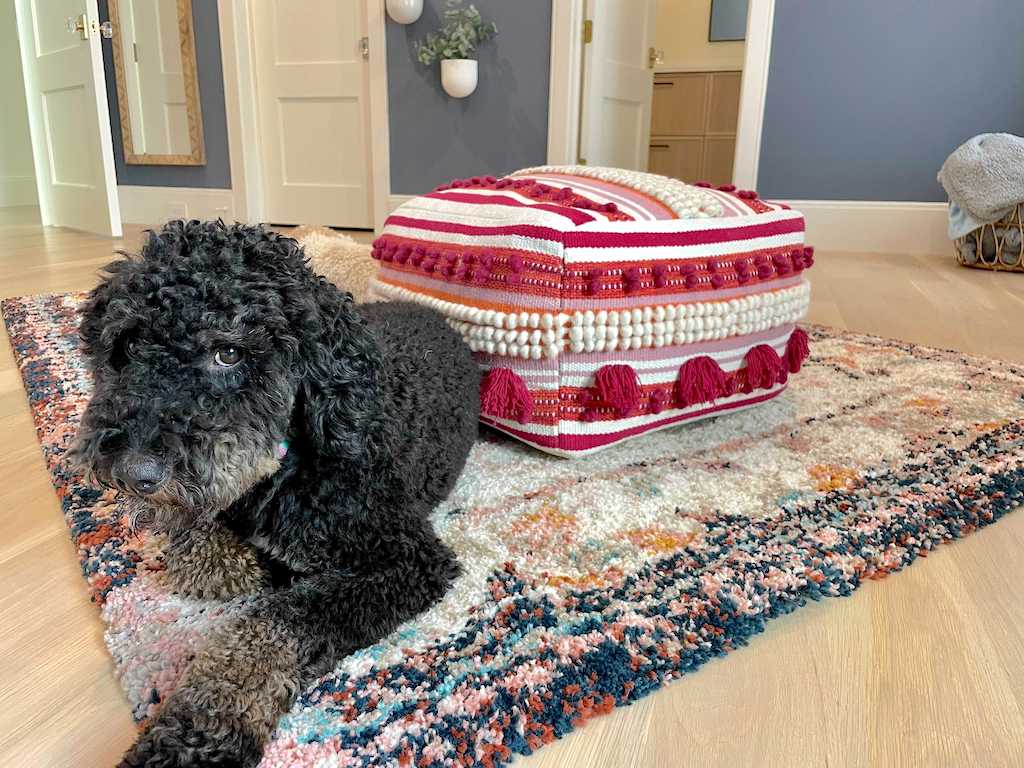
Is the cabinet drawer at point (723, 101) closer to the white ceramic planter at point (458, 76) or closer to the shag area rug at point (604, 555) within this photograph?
the white ceramic planter at point (458, 76)

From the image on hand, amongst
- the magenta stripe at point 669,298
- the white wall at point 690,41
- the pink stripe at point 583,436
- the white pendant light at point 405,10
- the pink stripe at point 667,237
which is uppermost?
the white wall at point 690,41

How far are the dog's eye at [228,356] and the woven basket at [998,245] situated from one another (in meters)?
3.93

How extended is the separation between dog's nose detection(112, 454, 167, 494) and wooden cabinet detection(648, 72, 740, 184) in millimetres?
6345

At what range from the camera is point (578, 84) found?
409 centimetres

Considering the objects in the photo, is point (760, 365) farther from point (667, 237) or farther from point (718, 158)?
point (718, 158)

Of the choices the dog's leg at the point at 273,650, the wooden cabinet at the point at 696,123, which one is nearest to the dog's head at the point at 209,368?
the dog's leg at the point at 273,650

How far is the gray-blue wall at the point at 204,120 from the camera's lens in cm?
484

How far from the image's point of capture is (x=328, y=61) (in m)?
4.73

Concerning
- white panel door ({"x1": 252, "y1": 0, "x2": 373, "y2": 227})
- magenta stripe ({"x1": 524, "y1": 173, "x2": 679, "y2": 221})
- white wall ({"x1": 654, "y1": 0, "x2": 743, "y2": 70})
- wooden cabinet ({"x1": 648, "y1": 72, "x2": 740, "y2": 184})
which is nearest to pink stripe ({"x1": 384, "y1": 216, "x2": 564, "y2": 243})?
magenta stripe ({"x1": 524, "y1": 173, "x2": 679, "y2": 221})

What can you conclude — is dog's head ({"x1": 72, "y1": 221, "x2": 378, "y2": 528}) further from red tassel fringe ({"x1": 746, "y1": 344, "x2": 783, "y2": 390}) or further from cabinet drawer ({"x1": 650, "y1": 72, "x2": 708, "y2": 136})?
cabinet drawer ({"x1": 650, "y1": 72, "x2": 708, "y2": 136})

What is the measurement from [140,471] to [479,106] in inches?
159

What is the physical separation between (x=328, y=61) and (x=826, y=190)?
3294 mm

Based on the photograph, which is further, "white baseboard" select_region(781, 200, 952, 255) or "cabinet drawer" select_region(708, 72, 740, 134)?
"cabinet drawer" select_region(708, 72, 740, 134)

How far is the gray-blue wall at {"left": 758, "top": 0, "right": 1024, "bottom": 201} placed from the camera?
389cm
